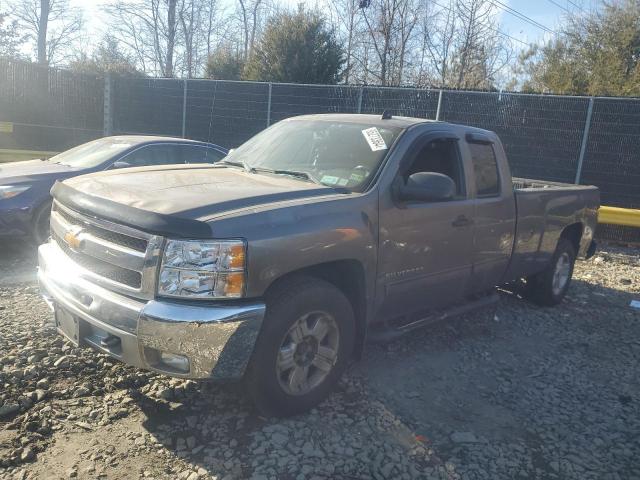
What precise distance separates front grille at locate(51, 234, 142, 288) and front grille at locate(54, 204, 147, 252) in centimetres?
14

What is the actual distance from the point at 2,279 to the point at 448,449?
4.80 meters

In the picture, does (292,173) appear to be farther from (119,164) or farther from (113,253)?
(119,164)

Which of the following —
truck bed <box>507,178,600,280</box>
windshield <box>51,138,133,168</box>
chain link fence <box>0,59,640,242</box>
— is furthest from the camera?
chain link fence <box>0,59,640,242</box>

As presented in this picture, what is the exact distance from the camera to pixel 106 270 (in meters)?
3.23

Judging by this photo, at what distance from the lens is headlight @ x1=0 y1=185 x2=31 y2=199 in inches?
252

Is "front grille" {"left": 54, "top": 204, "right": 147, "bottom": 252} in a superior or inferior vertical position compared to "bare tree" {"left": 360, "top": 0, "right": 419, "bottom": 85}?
inferior

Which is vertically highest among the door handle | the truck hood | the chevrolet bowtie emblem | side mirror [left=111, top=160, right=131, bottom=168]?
the truck hood

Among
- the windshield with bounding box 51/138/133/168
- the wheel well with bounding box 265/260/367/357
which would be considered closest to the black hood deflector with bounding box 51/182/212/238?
the wheel well with bounding box 265/260/367/357

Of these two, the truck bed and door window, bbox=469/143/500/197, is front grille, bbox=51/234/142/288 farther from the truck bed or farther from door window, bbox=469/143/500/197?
the truck bed

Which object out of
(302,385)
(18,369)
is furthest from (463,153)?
(18,369)

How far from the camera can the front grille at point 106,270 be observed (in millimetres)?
3075

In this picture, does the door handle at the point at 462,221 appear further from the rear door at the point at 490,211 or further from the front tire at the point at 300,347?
the front tire at the point at 300,347

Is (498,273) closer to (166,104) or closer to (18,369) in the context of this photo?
(18,369)

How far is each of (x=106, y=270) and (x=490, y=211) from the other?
318 centimetres
